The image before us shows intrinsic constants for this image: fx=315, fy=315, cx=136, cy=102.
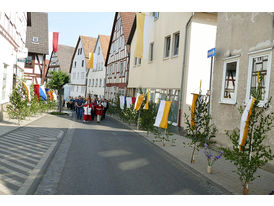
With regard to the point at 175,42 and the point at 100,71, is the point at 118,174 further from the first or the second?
the point at 100,71

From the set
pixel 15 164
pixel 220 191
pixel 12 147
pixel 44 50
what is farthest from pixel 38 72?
pixel 220 191

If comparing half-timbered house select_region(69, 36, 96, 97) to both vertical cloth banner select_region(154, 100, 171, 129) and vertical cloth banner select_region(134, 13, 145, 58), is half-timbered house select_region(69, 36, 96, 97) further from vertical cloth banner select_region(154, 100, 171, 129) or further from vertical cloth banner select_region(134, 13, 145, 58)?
vertical cloth banner select_region(154, 100, 171, 129)

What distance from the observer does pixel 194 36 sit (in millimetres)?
17016

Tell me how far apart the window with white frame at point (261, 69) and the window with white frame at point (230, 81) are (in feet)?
2.68

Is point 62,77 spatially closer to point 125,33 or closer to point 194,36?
point 125,33

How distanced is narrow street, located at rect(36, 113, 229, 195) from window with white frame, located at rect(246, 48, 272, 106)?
3.34 m

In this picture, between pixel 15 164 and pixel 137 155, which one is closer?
pixel 15 164

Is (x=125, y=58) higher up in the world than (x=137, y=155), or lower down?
higher up

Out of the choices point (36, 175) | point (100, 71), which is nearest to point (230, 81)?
point (36, 175)

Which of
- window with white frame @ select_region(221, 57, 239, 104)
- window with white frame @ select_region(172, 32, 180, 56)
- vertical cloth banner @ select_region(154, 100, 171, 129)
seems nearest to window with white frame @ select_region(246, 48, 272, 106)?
window with white frame @ select_region(221, 57, 239, 104)

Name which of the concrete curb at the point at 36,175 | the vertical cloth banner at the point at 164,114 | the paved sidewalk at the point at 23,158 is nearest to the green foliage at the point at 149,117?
the vertical cloth banner at the point at 164,114

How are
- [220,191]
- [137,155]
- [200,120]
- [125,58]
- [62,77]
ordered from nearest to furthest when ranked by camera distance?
[220,191]
[200,120]
[137,155]
[125,58]
[62,77]

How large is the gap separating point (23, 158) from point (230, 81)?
7808 millimetres
